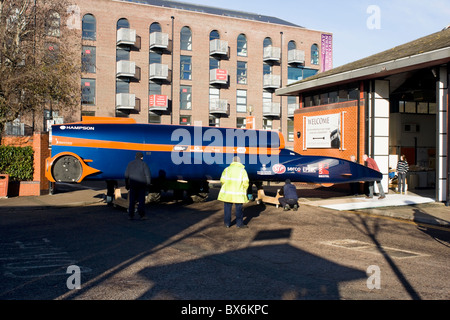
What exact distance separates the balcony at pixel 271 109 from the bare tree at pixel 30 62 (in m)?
27.0

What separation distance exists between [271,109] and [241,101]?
328cm

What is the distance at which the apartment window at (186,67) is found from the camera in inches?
1677

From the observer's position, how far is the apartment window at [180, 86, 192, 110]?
42.7 m

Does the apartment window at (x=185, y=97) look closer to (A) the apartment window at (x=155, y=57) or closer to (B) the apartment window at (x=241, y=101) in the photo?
(A) the apartment window at (x=155, y=57)

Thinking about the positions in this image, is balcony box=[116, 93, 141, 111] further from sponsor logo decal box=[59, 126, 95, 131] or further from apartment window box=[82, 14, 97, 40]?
sponsor logo decal box=[59, 126, 95, 131]

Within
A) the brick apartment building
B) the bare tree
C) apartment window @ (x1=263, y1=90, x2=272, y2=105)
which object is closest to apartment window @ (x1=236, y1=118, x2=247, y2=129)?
the brick apartment building

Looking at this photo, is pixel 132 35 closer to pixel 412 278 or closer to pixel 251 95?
pixel 251 95

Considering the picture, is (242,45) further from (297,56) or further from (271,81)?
(297,56)

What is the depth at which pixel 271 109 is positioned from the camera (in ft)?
151

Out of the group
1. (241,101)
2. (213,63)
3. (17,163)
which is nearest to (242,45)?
(213,63)

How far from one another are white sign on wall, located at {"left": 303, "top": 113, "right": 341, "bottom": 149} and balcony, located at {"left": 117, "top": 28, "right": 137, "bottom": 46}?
22.8 metres

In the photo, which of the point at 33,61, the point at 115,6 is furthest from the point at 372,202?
the point at 115,6
